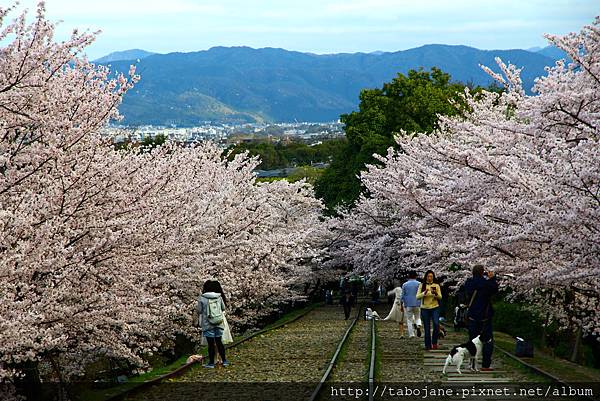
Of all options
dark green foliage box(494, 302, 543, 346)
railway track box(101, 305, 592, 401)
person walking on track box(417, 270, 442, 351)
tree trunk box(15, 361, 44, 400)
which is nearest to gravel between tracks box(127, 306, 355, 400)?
railway track box(101, 305, 592, 401)

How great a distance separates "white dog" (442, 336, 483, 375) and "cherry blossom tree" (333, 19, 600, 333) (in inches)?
66.1

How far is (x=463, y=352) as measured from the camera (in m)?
15.4

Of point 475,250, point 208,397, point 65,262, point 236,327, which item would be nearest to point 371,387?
point 208,397

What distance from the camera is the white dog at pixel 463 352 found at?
608 inches

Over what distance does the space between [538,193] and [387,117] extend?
4270cm

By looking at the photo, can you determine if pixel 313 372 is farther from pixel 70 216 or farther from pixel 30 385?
pixel 70 216

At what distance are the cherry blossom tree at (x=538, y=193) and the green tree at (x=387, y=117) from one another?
2592 cm

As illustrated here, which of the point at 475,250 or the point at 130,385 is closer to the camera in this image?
the point at 130,385

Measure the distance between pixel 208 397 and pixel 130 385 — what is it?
1637 mm

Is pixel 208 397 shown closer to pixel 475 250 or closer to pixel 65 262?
pixel 65 262

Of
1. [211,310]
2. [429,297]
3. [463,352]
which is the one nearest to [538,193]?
[463,352]

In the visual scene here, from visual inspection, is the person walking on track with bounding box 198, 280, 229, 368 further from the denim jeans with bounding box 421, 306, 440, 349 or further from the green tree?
the green tree

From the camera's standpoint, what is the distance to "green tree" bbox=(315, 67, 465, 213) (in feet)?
180

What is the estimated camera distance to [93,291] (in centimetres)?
1455
